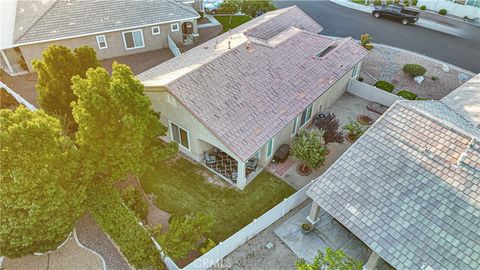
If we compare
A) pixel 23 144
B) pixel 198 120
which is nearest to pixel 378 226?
pixel 198 120

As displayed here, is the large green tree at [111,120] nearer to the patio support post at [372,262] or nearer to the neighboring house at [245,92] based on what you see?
the neighboring house at [245,92]

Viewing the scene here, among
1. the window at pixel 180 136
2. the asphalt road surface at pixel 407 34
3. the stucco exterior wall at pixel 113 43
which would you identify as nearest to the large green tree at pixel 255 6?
the asphalt road surface at pixel 407 34

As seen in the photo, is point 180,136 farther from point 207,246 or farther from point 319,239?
point 319,239

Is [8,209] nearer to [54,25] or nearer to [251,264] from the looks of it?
[251,264]

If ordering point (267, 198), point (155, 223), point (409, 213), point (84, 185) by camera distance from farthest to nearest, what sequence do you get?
point (267, 198) < point (155, 223) < point (84, 185) < point (409, 213)

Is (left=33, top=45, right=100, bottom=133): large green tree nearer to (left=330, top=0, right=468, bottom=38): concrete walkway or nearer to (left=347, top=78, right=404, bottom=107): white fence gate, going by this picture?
(left=347, top=78, right=404, bottom=107): white fence gate

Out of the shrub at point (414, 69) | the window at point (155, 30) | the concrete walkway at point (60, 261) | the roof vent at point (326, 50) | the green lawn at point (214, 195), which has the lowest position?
the concrete walkway at point (60, 261)
